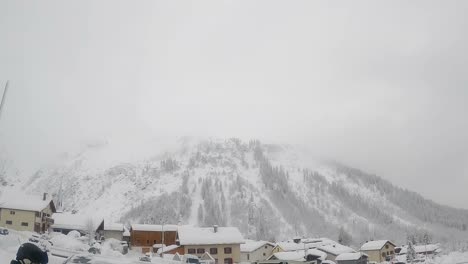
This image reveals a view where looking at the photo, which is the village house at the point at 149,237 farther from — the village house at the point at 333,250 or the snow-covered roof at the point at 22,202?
the village house at the point at 333,250

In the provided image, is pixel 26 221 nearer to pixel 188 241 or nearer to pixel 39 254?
pixel 188 241

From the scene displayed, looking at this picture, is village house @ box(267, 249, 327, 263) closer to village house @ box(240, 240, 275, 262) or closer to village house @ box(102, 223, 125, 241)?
village house @ box(240, 240, 275, 262)

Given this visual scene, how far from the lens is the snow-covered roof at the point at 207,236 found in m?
81.8

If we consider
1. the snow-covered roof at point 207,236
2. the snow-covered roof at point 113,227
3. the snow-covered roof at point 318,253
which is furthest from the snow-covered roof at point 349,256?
the snow-covered roof at point 113,227

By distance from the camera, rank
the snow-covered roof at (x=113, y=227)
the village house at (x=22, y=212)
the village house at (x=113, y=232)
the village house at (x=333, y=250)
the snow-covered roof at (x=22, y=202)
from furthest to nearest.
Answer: the village house at (x=333, y=250) → the snow-covered roof at (x=113, y=227) → the village house at (x=113, y=232) → the snow-covered roof at (x=22, y=202) → the village house at (x=22, y=212)

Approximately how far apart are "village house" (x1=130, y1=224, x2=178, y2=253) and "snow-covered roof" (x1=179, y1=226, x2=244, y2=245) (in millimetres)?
13785

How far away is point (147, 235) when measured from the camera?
98.1m

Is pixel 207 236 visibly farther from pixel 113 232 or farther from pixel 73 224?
pixel 73 224

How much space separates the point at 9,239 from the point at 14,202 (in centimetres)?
5980

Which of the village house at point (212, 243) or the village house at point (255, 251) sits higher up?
the village house at point (212, 243)

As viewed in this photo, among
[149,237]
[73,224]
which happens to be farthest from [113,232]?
[73,224]

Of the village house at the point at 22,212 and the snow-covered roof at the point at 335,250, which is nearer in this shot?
the village house at the point at 22,212

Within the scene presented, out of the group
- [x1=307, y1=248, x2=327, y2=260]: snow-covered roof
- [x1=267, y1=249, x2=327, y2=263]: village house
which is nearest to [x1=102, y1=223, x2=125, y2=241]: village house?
[x1=267, y1=249, x2=327, y2=263]: village house

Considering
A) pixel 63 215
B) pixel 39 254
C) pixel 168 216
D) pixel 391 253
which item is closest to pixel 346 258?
pixel 391 253
